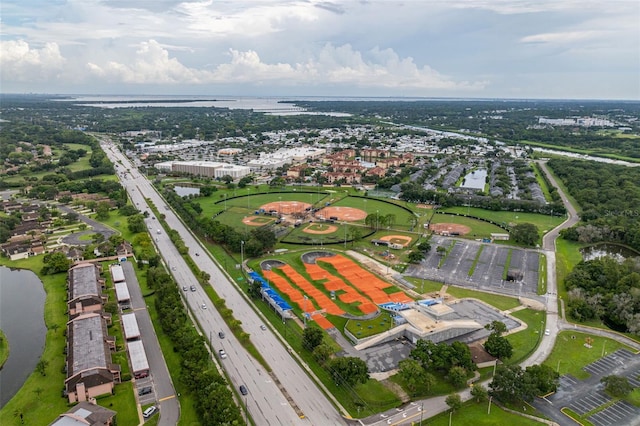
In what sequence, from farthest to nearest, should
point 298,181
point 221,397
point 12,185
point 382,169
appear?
point 382,169 → point 298,181 → point 12,185 → point 221,397

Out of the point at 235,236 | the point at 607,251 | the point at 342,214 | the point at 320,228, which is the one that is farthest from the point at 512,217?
the point at 235,236

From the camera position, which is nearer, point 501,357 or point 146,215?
point 501,357

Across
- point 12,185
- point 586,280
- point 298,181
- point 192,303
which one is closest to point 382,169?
point 298,181

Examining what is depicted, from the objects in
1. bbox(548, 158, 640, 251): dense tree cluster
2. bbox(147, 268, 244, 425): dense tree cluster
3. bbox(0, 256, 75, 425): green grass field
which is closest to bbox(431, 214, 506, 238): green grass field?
bbox(548, 158, 640, 251): dense tree cluster

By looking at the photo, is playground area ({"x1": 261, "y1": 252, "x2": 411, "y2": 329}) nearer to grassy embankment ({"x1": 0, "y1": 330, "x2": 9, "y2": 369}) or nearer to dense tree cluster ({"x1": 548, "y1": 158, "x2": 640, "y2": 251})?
grassy embankment ({"x1": 0, "y1": 330, "x2": 9, "y2": 369})

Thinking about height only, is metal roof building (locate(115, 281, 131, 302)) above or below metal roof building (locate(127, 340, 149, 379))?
above

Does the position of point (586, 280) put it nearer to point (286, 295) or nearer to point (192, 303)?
point (286, 295)

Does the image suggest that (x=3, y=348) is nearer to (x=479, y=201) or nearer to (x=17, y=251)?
(x=17, y=251)
